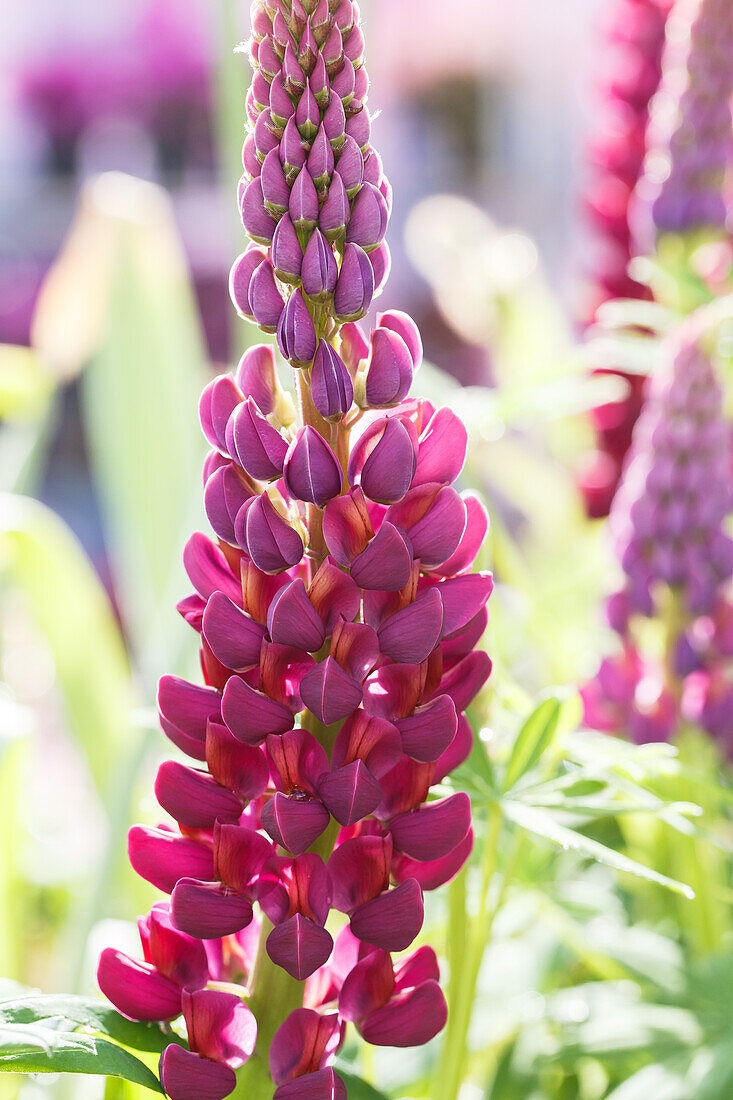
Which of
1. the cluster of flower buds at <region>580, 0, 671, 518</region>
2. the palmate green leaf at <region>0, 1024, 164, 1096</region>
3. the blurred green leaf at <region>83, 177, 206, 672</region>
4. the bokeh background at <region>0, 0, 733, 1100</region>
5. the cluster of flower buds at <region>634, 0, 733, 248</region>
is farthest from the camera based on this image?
the blurred green leaf at <region>83, 177, 206, 672</region>

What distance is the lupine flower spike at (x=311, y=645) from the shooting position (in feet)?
0.68

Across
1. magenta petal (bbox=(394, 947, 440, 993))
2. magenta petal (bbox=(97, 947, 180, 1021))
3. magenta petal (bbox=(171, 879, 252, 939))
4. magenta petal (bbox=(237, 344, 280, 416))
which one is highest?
magenta petal (bbox=(237, 344, 280, 416))

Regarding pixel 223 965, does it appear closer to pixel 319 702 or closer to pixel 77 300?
pixel 319 702

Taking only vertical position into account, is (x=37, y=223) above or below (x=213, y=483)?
below

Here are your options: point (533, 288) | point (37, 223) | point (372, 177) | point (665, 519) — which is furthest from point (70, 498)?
point (372, 177)

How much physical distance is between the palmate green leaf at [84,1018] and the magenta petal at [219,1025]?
0.01m

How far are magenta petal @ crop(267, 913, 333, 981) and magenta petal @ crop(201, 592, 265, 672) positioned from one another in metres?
0.05

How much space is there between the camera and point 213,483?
218 millimetres

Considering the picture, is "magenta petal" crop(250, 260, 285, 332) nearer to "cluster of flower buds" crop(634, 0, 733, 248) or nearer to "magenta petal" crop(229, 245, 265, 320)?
"magenta petal" crop(229, 245, 265, 320)

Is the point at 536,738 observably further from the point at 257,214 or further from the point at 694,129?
the point at 694,129

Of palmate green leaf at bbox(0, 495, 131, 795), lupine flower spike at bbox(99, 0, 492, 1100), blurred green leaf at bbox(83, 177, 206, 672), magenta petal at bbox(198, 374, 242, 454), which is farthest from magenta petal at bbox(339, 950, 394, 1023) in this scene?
blurred green leaf at bbox(83, 177, 206, 672)

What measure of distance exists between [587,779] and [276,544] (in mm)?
110

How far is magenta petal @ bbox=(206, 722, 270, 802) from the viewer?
8.4 inches

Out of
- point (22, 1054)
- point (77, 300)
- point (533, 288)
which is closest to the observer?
point (22, 1054)
